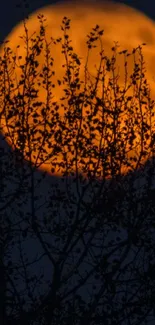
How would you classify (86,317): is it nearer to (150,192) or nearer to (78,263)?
(78,263)

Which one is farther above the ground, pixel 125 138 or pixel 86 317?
pixel 125 138

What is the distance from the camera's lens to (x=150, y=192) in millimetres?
10398

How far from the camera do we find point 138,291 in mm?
10727

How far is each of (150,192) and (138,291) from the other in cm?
201

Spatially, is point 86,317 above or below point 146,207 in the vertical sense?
below

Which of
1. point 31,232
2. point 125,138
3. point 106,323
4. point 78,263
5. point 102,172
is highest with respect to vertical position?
point 125,138

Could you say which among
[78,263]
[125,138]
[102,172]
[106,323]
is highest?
[125,138]

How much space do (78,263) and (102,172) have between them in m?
1.75

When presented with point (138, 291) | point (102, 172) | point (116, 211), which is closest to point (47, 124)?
point (102, 172)

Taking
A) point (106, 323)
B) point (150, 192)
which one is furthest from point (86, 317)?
point (150, 192)

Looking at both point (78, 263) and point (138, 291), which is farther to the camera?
point (138, 291)

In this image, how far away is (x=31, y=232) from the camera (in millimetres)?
10617

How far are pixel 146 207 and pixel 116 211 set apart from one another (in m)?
0.58

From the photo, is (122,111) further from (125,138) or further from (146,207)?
(146,207)
